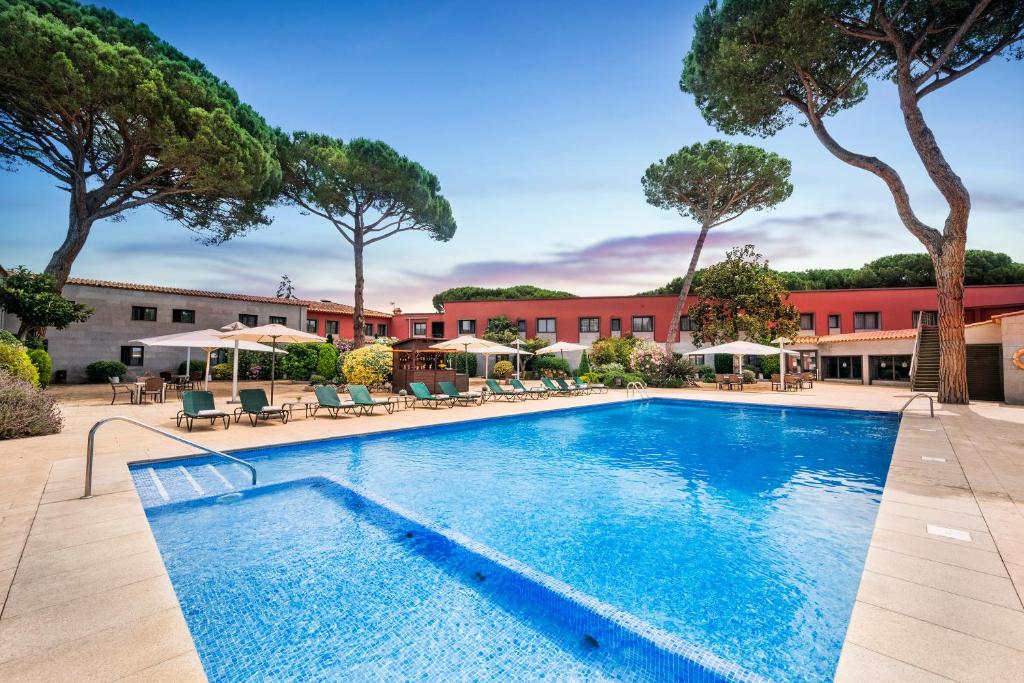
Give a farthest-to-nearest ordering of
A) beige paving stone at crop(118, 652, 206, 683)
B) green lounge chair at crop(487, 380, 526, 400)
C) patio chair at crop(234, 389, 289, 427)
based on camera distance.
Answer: green lounge chair at crop(487, 380, 526, 400)
patio chair at crop(234, 389, 289, 427)
beige paving stone at crop(118, 652, 206, 683)

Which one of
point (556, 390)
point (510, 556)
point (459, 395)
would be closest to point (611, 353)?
point (556, 390)

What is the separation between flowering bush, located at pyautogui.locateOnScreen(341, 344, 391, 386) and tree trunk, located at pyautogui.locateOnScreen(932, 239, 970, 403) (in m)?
18.9

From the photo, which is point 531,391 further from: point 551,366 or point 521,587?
point 521,587

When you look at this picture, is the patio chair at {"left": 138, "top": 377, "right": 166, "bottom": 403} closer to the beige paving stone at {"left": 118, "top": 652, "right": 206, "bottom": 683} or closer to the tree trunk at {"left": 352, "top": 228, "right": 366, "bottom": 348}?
the tree trunk at {"left": 352, "top": 228, "right": 366, "bottom": 348}

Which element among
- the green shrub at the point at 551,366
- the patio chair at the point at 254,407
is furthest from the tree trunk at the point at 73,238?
the green shrub at the point at 551,366

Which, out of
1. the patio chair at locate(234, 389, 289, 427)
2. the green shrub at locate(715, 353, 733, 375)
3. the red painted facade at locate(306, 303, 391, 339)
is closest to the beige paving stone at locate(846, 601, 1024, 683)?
the patio chair at locate(234, 389, 289, 427)

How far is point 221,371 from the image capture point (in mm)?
21109

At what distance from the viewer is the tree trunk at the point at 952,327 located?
14086 millimetres

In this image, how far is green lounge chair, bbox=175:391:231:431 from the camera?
8625 millimetres

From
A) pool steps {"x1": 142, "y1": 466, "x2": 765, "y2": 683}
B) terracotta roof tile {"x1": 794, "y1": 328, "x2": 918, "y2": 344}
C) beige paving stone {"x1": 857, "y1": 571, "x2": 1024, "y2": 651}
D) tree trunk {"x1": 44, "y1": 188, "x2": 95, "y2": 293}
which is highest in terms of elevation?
tree trunk {"x1": 44, "y1": 188, "x2": 95, "y2": 293}

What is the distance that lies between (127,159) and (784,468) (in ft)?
67.9

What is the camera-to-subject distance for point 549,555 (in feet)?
12.8

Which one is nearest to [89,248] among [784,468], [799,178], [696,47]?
[784,468]

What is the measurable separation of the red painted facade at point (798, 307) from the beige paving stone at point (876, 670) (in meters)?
28.8
